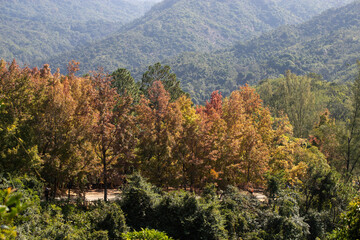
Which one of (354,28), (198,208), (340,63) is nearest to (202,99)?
(340,63)

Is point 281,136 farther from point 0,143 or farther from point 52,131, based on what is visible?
point 0,143

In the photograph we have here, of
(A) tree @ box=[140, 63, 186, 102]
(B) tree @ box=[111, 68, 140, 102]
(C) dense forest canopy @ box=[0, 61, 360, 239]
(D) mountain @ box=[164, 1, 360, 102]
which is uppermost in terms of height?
(D) mountain @ box=[164, 1, 360, 102]

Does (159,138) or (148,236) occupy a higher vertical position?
(159,138)

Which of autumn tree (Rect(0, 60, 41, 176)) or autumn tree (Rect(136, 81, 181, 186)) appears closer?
autumn tree (Rect(0, 60, 41, 176))

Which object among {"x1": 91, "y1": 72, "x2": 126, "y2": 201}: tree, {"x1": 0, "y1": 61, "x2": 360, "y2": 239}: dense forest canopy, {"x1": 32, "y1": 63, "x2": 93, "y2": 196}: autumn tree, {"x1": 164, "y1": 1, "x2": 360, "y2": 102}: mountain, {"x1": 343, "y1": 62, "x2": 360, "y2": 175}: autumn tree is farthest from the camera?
{"x1": 164, "y1": 1, "x2": 360, "y2": 102}: mountain

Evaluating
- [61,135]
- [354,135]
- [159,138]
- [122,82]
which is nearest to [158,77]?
[122,82]

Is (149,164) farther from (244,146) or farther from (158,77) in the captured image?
(158,77)

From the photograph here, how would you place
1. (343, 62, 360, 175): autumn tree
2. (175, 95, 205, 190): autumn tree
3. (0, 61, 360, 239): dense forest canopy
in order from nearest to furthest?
(0, 61, 360, 239): dense forest canopy < (175, 95, 205, 190): autumn tree < (343, 62, 360, 175): autumn tree

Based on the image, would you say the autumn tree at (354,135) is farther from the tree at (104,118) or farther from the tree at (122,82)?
the tree at (104,118)

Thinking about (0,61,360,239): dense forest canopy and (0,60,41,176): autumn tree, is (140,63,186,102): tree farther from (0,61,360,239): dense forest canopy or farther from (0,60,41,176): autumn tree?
(0,60,41,176): autumn tree

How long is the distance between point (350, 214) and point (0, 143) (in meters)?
13.9

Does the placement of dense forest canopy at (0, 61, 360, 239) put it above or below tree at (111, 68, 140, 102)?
below

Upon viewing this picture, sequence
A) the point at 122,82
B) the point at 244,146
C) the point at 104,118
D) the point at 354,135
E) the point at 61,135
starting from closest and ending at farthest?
1. the point at 104,118
2. the point at 61,135
3. the point at 244,146
4. the point at 354,135
5. the point at 122,82

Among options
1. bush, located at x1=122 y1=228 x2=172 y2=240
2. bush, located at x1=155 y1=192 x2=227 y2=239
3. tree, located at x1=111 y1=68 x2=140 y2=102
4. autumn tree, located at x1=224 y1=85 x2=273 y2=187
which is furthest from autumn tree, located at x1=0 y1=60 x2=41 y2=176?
tree, located at x1=111 y1=68 x2=140 y2=102
